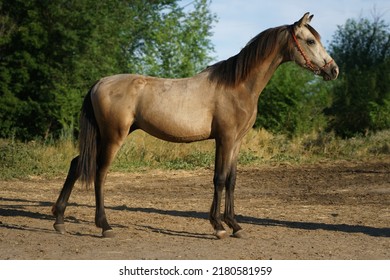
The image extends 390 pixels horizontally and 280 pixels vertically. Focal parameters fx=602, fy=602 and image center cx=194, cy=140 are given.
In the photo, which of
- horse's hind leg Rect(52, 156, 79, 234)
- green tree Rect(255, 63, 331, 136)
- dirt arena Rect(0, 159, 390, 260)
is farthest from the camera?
green tree Rect(255, 63, 331, 136)

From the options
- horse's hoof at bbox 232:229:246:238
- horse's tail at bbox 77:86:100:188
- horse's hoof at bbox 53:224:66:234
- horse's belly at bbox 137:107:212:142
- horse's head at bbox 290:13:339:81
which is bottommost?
horse's hoof at bbox 53:224:66:234

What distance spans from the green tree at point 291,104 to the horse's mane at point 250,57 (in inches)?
567

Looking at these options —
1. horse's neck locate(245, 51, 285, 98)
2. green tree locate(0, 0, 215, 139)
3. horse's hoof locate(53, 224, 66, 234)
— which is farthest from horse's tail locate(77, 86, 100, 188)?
green tree locate(0, 0, 215, 139)

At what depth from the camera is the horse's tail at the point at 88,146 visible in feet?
23.8

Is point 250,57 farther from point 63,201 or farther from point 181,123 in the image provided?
point 63,201

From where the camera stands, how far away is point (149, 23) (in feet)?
99.6

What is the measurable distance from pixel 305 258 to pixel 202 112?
217 cm

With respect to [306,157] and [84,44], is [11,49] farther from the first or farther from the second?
[306,157]

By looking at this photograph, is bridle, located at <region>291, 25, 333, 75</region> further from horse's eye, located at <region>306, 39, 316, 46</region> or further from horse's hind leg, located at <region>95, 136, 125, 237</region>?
horse's hind leg, located at <region>95, 136, 125, 237</region>

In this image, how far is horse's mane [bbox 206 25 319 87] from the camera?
23.7 feet

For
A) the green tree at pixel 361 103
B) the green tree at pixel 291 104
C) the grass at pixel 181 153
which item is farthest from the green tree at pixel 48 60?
the green tree at pixel 361 103

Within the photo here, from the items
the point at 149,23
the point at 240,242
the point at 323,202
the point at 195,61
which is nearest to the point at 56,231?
the point at 240,242

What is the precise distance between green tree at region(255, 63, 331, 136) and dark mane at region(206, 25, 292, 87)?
567 inches

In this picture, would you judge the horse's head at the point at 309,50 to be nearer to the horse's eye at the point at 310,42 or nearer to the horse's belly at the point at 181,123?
the horse's eye at the point at 310,42
